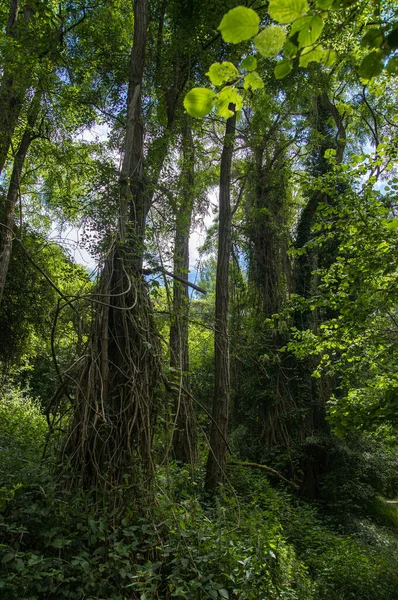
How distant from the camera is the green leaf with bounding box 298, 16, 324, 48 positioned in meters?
0.99

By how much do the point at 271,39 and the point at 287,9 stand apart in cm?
9

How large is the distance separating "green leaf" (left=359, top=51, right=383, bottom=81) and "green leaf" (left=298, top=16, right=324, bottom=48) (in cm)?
14

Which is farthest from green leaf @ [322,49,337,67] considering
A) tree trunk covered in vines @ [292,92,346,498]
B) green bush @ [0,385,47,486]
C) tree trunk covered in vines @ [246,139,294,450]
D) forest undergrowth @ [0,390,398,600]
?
tree trunk covered in vines @ [246,139,294,450]

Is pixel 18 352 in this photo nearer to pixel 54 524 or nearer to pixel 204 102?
pixel 54 524

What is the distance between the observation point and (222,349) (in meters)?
6.18

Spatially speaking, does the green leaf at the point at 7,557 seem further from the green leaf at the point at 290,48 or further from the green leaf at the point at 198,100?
the green leaf at the point at 290,48

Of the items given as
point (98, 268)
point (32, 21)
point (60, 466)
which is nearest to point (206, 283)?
point (32, 21)

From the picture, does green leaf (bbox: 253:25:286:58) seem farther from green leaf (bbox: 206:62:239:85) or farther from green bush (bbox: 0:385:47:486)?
green bush (bbox: 0:385:47:486)

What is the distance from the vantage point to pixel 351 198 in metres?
4.47

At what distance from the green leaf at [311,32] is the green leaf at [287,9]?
0.16ft

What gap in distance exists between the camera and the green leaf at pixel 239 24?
0.94 metres

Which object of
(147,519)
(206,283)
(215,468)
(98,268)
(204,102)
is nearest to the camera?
(204,102)

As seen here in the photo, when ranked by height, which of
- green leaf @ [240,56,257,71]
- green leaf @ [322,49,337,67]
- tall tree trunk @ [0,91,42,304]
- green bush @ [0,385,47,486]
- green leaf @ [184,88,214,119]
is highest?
tall tree trunk @ [0,91,42,304]

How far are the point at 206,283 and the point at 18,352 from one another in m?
6.09
